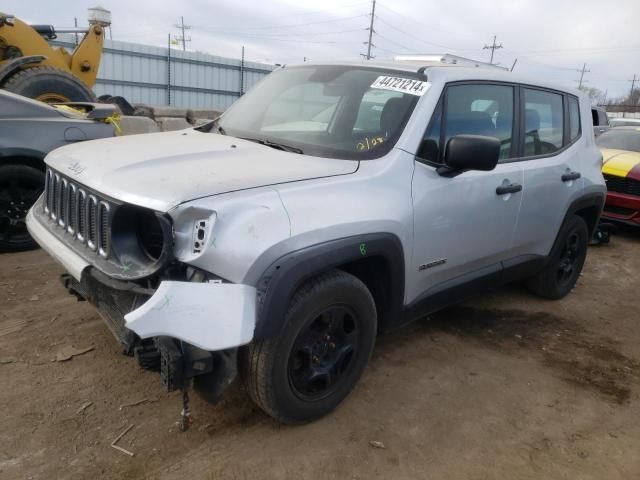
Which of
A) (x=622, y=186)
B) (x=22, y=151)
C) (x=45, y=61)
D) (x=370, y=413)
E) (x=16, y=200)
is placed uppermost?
(x=45, y=61)

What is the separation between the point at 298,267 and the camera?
7.57 ft

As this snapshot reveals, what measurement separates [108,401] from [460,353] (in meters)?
2.32

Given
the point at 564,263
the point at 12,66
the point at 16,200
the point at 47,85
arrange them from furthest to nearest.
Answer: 1. the point at 47,85
2. the point at 12,66
3. the point at 16,200
4. the point at 564,263

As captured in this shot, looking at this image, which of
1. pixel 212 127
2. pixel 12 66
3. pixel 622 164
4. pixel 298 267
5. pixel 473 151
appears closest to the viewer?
pixel 298 267

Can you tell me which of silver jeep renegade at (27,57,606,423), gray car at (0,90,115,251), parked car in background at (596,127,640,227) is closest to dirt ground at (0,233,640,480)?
silver jeep renegade at (27,57,606,423)

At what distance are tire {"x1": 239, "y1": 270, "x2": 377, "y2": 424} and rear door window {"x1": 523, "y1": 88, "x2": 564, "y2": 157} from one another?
2.03 m

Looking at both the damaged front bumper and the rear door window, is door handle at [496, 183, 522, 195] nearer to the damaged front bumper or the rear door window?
the rear door window

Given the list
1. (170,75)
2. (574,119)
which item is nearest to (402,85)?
(574,119)

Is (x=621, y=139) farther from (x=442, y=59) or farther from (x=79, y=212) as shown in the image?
(x=79, y=212)

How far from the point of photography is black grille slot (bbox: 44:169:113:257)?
2467 millimetres

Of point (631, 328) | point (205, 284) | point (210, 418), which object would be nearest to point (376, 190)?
point (205, 284)

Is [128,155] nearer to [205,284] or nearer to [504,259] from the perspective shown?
[205,284]

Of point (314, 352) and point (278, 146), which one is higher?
point (278, 146)

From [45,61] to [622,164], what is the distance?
27.9 ft
